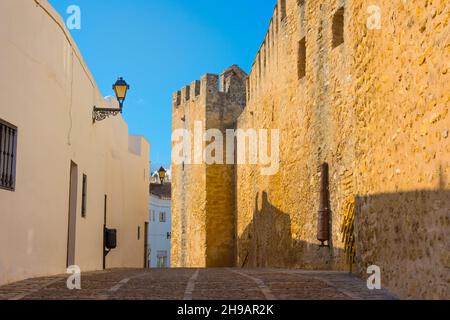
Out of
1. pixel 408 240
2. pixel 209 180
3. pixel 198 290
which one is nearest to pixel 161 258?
pixel 209 180

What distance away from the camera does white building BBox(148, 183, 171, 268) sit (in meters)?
42.2

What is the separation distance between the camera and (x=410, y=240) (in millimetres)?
5711

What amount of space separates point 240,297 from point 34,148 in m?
3.43

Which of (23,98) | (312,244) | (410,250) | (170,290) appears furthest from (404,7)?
(312,244)

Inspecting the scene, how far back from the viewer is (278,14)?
15.3 meters

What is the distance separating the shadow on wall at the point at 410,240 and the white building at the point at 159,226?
35436 millimetres

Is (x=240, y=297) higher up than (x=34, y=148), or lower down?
lower down

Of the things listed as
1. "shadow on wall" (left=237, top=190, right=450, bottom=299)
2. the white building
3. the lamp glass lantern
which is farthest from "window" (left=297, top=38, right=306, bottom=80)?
the white building

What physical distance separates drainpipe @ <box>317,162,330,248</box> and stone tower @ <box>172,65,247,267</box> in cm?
1002

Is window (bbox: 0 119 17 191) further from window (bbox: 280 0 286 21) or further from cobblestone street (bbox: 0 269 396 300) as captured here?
window (bbox: 280 0 286 21)

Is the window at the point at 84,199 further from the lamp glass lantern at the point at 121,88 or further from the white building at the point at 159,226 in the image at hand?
the white building at the point at 159,226

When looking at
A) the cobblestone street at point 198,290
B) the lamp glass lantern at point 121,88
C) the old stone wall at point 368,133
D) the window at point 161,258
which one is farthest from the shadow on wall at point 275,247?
the window at point 161,258

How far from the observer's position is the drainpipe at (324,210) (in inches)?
449
